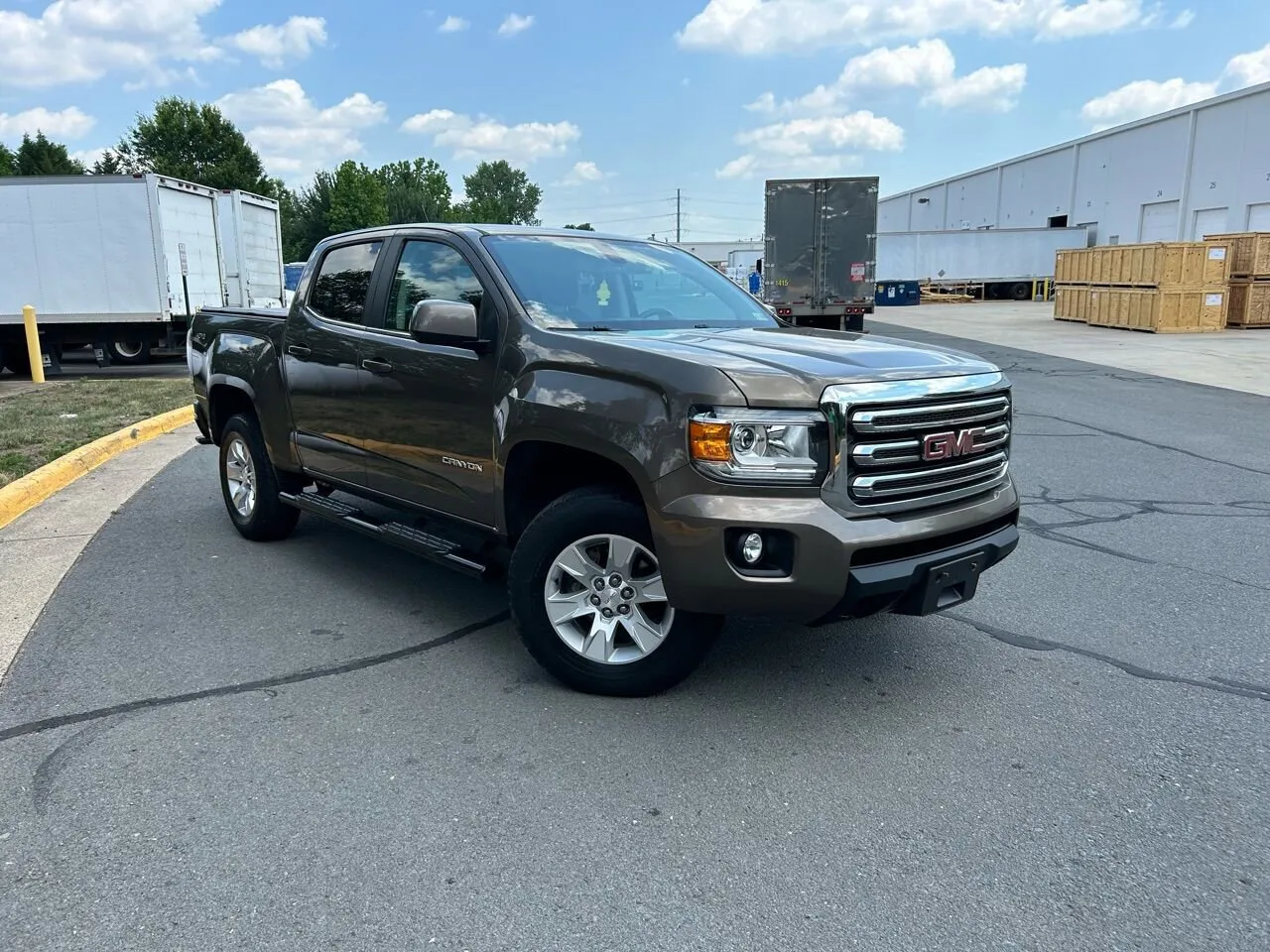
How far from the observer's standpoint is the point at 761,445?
3268 mm

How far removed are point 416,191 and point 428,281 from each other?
103 m

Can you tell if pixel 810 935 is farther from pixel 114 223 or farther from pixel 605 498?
pixel 114 223

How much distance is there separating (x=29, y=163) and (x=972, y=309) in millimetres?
66460

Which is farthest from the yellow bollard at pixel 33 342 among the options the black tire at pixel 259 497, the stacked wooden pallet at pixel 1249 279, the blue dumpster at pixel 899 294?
the blue dumpster at pixel 899 294

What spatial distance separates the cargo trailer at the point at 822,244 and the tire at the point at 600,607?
1770 centimetres

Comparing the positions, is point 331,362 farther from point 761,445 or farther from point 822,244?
point 822,244

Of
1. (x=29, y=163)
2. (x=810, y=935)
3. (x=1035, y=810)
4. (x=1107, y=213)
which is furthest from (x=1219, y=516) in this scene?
(x=29, y=163)

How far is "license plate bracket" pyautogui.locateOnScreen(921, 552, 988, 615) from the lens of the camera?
11.2ft

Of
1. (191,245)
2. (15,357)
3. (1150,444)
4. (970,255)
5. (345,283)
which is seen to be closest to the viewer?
(345,283)

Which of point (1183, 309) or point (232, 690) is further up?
point (1183, 309)

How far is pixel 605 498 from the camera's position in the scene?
11.8 feet

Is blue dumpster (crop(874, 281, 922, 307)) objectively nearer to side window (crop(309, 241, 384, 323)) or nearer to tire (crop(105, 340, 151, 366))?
tire (crop(105, 340, 151, 366))

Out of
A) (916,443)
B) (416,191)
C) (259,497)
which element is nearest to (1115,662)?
(916,443)

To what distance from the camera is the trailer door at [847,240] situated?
2053cm
